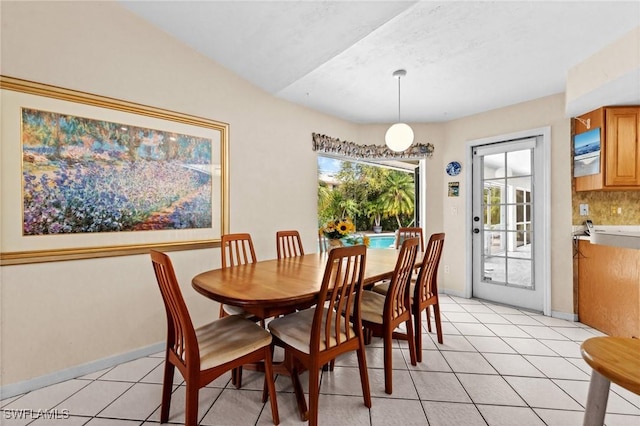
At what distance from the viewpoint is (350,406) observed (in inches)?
67.5

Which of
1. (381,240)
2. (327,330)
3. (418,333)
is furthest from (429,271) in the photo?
(381,240)

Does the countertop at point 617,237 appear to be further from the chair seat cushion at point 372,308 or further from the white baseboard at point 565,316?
the chair seat cushion at point 372,308

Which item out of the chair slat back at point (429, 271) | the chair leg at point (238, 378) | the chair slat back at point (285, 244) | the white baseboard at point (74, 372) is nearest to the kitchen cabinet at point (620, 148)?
the chair slat back at point (429, 271)

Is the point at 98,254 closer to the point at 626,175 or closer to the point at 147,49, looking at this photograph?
the point at 147,49

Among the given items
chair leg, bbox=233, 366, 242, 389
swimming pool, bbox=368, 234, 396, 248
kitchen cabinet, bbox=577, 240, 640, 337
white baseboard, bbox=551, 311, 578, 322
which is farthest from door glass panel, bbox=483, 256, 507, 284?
chair leg, bbox=233, 366, 242, 389

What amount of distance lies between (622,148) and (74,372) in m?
4.99

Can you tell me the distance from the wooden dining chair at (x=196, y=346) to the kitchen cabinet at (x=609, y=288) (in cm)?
306

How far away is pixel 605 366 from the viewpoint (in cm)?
78

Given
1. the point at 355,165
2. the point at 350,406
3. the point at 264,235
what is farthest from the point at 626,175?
the point at 264,235

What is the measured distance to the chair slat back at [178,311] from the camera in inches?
51.1

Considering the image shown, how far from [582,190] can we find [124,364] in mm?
4551

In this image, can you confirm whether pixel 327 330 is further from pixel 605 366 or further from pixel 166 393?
pixel 605 366

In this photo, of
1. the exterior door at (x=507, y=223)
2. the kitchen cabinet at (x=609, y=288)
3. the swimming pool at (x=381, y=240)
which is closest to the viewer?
the kitchen cabinet at (x=609, y=288)

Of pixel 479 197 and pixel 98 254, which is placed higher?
pixel 479 197
